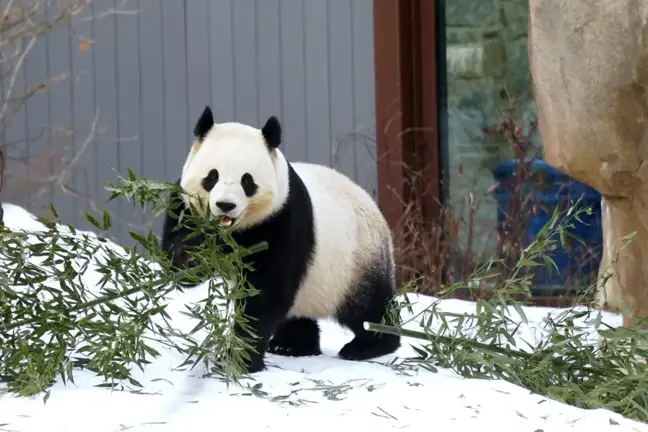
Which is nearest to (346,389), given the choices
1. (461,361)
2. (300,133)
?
(461,361)

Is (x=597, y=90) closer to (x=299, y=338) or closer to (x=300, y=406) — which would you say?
(x=299, y=338)

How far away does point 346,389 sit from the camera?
2.83 meters

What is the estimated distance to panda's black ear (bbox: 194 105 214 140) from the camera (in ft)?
10.1

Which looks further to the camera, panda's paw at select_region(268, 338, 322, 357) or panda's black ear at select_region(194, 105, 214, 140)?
panda's paw at select_region(268, 338, 322, 357)

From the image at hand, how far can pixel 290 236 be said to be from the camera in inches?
123

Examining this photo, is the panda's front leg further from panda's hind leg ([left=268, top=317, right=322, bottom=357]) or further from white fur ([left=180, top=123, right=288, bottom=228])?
panda's hind leg ([left=268, top=317, right=322, bottom=357])

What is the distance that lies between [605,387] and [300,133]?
357 cm

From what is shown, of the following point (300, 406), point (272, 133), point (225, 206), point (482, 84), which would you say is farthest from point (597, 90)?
point (482, 84)

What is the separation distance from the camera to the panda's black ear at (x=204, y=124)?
3072 millimetres

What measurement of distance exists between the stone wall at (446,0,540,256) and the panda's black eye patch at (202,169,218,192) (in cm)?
311

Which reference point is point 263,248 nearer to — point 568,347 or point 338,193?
point 338,193

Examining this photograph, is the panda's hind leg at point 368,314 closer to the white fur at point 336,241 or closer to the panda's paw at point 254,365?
the white fur at point 336,241

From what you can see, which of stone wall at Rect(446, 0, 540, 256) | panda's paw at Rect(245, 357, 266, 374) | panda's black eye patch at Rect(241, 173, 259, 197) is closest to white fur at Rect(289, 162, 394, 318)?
panda's paw at Rect(245, 357, 266, 374)

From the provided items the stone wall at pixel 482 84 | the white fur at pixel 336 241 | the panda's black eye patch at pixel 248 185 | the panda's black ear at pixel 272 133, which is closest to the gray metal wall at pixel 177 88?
the stone wall at pixel 482 84
